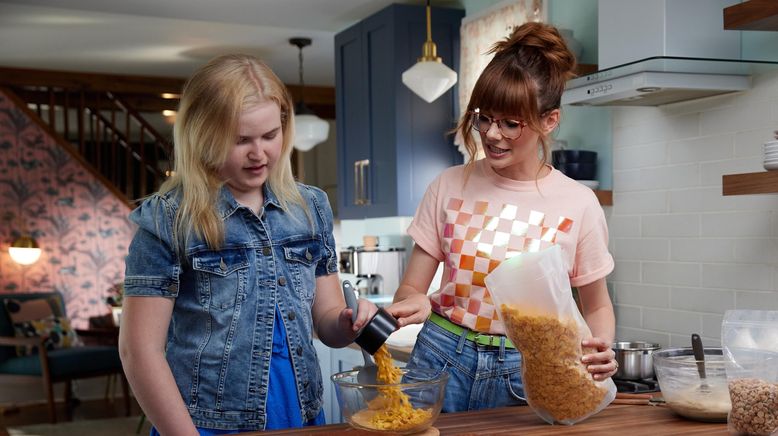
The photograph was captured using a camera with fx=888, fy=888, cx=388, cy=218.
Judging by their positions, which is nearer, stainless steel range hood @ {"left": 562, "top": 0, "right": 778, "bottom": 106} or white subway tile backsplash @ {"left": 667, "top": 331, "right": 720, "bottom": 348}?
stainless steel range hood @ {"left": 562, "top": 0, "right": 778, "bottom": 106}

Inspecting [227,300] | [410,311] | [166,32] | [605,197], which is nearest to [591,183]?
[605,197]

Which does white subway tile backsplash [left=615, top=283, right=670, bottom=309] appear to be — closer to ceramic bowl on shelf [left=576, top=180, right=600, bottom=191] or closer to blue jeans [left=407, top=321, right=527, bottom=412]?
ceramic bowl on shelf [left=576, top=180, right=600, bottom=191]

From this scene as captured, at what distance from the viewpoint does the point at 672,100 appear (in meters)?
3.18

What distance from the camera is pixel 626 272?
11.5 feet

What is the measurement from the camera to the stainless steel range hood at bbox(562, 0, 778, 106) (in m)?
2.81

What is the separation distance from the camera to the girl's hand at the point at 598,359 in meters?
1.59

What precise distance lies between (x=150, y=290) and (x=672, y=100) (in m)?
2.24

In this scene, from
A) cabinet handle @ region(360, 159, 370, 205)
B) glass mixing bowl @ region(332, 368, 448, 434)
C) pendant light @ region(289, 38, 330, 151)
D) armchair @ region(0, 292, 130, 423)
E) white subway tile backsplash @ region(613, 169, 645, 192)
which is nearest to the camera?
glass mixing bowl @ region(332, 368, 448, 434)

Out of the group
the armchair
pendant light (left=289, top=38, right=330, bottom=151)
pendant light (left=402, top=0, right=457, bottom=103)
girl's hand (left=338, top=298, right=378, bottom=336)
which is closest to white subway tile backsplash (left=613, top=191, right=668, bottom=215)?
pendant light (left=402, top=0, right=457, bottom=103)

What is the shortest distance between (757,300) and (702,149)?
567 millimetres

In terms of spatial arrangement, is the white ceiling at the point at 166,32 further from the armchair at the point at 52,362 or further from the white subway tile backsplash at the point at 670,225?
the armchair at the point at 52,362

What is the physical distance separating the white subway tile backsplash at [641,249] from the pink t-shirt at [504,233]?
60.5 inches

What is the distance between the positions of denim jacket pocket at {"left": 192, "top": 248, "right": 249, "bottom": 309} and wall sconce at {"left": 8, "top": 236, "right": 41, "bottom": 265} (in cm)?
672

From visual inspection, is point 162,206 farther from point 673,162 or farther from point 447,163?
point 447,163
